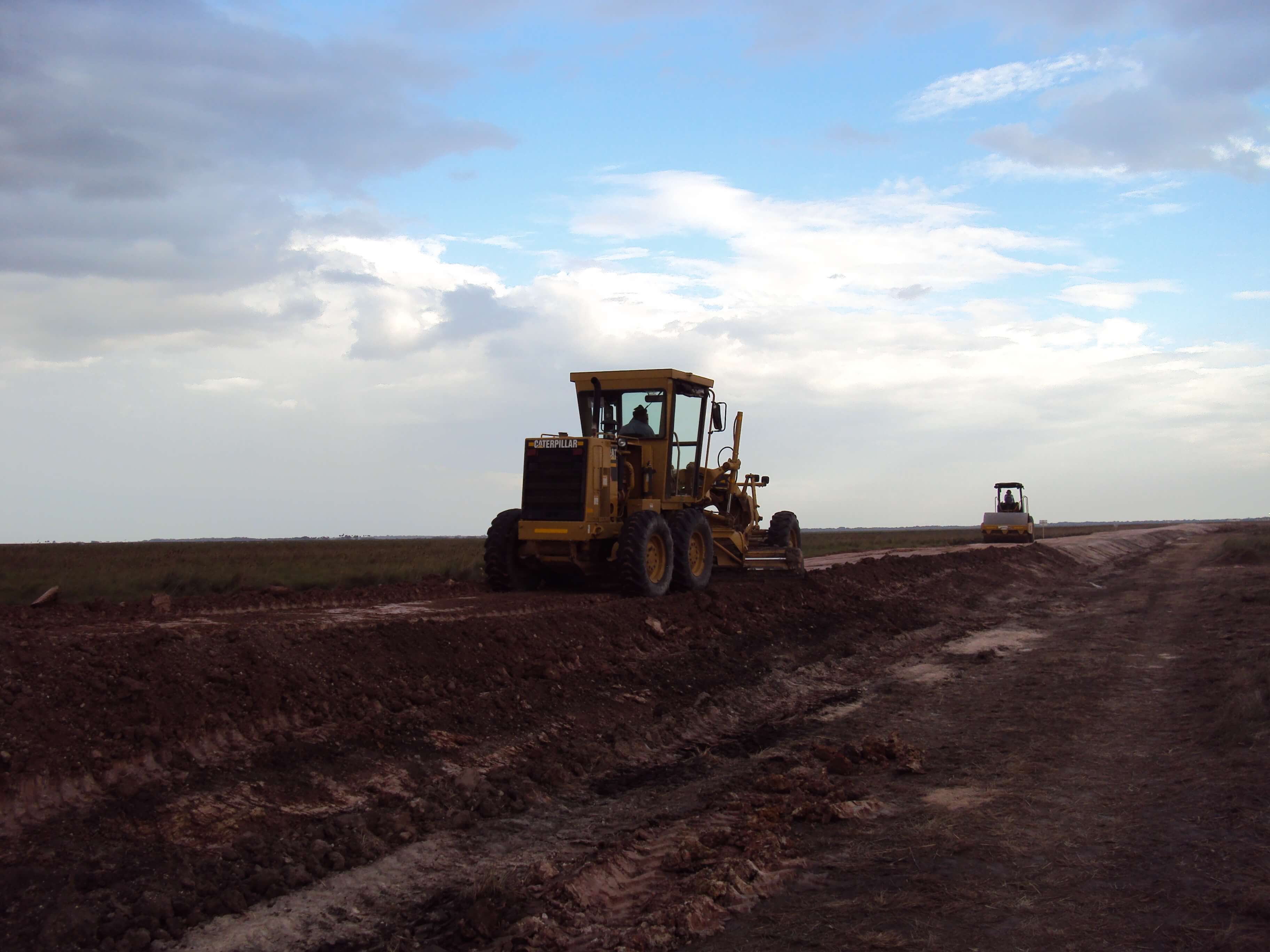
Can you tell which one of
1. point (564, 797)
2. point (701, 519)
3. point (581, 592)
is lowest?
point (564, 797)

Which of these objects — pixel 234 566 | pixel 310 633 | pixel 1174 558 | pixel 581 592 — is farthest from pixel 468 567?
pixel 1174 558

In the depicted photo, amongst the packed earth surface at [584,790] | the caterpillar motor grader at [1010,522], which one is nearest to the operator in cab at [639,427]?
the packed earth surface at [584,790]

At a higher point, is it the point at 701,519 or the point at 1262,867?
the point at 701,519

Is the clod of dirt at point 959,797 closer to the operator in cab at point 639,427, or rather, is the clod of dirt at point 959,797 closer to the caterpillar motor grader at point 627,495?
the caterpillar motor grader at point 627,495

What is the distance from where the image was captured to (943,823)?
6277 mm

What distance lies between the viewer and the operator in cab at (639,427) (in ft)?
50.2

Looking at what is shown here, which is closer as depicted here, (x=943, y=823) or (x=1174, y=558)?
(x=943, y=823)

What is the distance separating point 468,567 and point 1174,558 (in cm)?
2845

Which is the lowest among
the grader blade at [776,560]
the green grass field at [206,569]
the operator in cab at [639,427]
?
the green grass field at [206,569]

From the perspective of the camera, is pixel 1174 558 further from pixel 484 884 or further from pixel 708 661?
pixel 484 884

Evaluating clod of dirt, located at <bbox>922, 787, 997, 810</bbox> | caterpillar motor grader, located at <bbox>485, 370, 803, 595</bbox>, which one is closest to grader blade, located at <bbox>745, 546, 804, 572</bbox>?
caterpillar motor grader, located at <bbox>485, 370, 803, 595</bbox>

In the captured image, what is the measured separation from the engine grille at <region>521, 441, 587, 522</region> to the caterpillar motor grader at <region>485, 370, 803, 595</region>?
0.01m

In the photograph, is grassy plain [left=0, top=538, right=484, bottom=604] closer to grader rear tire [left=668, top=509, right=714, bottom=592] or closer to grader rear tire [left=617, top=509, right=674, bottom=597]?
grader rear tire [left=668, top=509, right=714, bottom=592]

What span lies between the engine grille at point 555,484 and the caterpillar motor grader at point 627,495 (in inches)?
0.5
